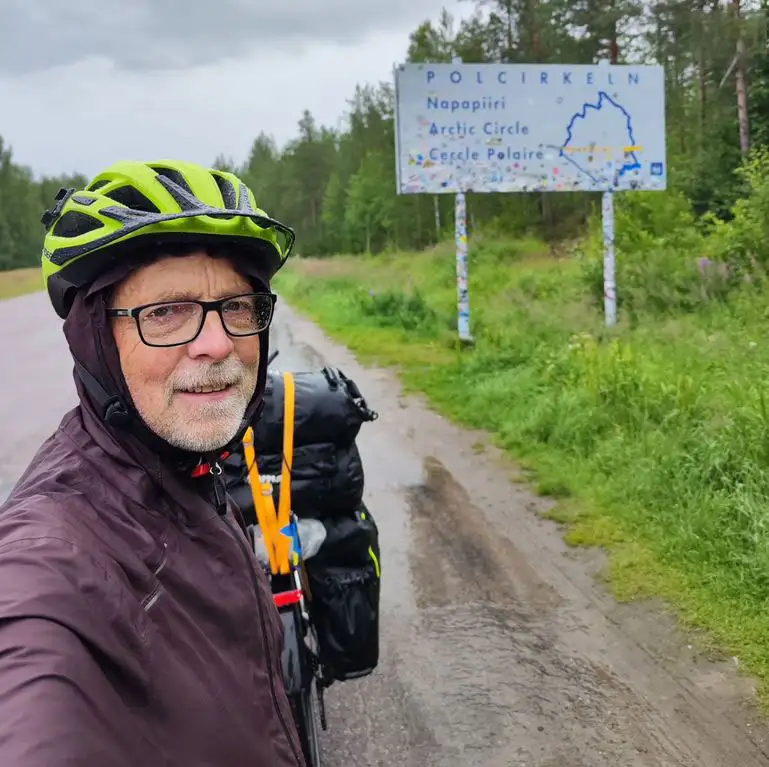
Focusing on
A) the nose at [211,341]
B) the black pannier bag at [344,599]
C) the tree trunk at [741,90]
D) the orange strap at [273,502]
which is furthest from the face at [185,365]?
the tree trunk at [741,90]

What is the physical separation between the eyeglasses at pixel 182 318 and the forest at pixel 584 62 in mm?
10186

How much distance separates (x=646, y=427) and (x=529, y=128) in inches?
225

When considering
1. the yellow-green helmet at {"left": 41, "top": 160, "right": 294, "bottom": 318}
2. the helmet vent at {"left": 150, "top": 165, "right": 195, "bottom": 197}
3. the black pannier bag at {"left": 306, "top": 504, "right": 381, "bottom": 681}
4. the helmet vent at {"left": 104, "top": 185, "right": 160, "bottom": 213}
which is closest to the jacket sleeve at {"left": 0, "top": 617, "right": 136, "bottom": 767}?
the yellow-green helmet at {"left": 41, "top": 160, "right": 294, "bottom": 318}

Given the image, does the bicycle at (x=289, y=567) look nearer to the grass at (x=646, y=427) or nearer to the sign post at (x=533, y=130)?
the grass at (x=646, y=427)

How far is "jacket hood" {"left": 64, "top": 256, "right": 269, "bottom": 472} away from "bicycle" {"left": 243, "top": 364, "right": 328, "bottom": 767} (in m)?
0.95

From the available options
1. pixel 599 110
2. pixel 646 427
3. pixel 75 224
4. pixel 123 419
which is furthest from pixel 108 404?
pixel 599 110

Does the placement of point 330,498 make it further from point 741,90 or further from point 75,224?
point 741,90

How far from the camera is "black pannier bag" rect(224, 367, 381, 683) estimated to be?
253 centimetres

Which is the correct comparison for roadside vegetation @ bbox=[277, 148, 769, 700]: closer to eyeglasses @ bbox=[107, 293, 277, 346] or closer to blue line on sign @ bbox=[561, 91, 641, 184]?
blue line on sign @ bbox=[561, 91, 641, 184]

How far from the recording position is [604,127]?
32.7 ft

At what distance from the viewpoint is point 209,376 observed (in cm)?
154

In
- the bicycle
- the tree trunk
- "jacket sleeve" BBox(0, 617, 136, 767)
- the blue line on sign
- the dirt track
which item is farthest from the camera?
the tree trunk

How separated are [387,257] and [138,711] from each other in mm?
32080

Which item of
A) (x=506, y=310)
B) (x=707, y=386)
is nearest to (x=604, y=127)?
(x=506, y=310)
